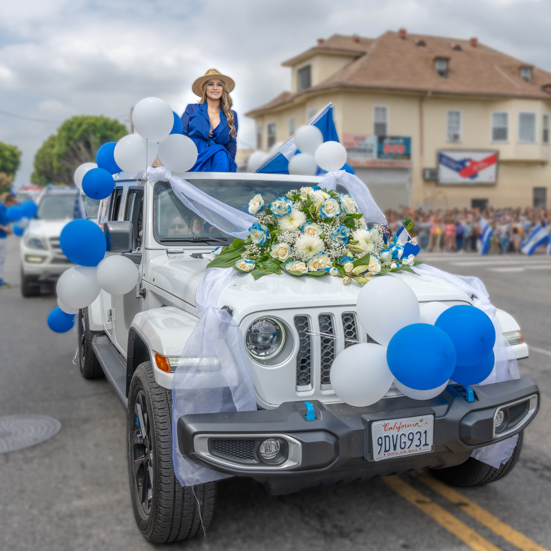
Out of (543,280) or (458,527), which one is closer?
(458,527)

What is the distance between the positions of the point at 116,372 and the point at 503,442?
2.67 m

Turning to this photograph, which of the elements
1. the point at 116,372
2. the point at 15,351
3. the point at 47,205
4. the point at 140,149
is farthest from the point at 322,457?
the point at 47,205

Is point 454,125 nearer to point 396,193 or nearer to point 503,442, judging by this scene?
point 396,193

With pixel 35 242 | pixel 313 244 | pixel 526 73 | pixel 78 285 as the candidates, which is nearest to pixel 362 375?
pixel 313 244

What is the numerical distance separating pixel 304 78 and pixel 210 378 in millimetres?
34814

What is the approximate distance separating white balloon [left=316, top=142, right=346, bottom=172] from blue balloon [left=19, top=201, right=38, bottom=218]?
861 cm

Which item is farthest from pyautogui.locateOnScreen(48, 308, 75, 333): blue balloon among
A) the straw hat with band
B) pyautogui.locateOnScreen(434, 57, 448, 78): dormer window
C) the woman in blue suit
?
pyautogui.locateOnScreen(434, 57, 448, 78): dormer window

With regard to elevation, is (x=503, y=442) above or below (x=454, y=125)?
below

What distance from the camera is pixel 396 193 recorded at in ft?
111

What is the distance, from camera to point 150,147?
4438 mm

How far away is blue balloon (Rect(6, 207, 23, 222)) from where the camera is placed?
1197 centimetres

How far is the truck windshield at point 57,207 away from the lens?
12875 millimetres

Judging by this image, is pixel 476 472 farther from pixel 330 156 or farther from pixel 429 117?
pixel 429 117

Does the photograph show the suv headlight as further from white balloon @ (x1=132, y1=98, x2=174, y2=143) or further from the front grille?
the front grille
